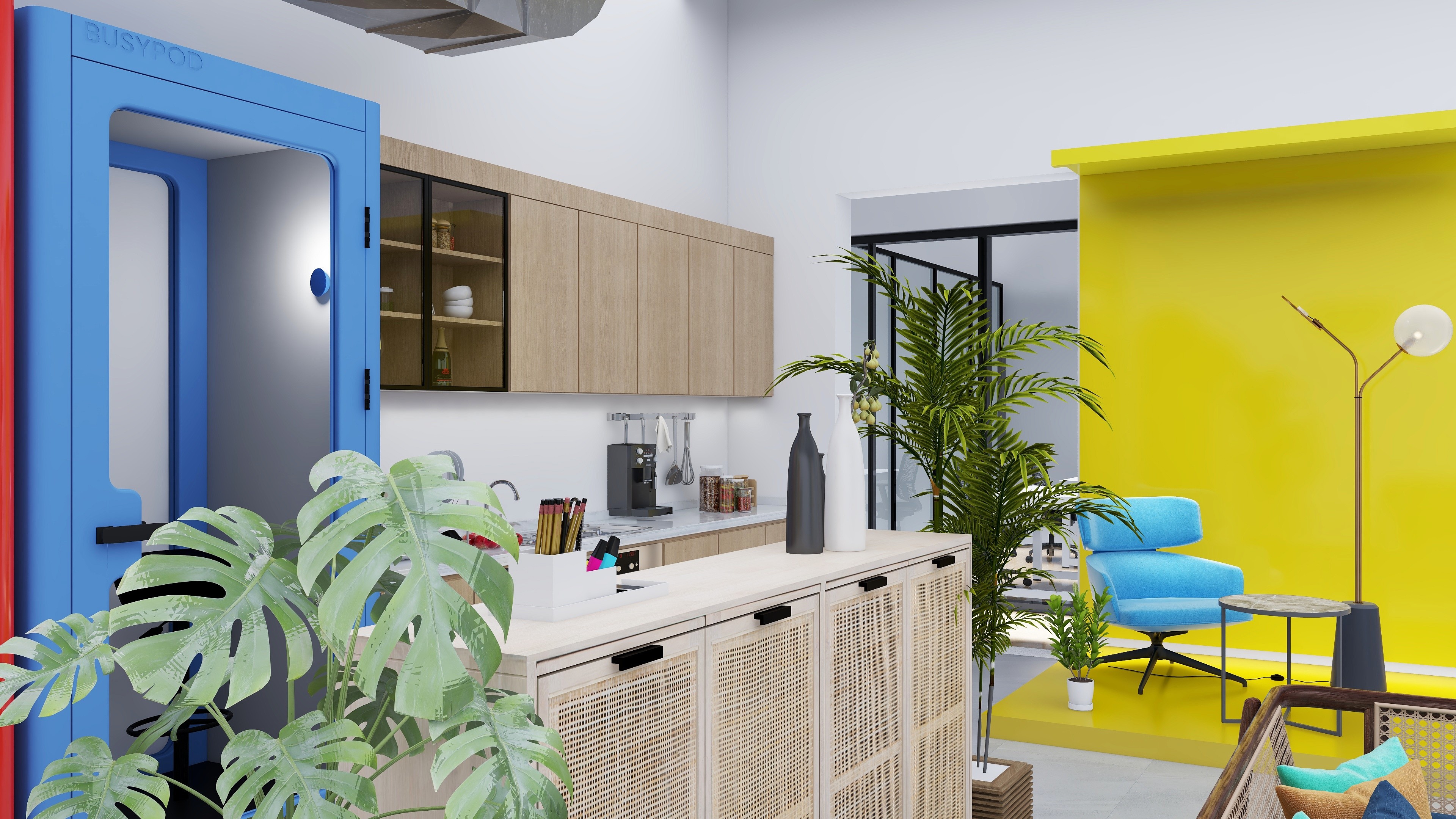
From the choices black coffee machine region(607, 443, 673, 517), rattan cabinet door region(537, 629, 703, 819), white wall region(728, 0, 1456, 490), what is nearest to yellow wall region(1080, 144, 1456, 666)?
white wall region(728, 0, 1456, 490)

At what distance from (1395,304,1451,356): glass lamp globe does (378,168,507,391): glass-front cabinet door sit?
4216 millimetres

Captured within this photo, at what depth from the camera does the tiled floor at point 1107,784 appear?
12.9 ft

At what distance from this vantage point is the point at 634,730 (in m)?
1.86

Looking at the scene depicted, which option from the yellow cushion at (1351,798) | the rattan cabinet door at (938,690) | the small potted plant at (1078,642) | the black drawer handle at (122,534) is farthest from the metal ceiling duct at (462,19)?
the small potted plant at (1078,642)

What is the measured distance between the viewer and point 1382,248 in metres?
5.54

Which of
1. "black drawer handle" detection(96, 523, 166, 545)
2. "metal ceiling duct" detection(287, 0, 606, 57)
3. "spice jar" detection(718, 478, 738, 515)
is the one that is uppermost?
"metal ceiling duct" detection(287, 0, 606, 57)

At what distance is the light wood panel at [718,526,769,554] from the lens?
5391mm

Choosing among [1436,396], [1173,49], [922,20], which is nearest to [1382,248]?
[1436,396]

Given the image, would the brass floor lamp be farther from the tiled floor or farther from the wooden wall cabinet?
the wooden wall cabinet

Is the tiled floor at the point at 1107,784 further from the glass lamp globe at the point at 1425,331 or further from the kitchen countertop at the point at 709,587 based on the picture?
the glass lamp globe at the point at 1425,331

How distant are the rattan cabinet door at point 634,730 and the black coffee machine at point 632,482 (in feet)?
11.5

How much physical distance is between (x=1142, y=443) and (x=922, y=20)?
109 inches

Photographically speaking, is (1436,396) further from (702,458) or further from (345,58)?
(345,58)

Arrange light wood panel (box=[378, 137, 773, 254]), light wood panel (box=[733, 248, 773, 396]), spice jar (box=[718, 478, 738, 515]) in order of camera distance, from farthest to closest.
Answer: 1. light wood panel (box=[733, 248, 773, 396])
2. spice jar (box=[718, 478, 738, 515])
3. light wood panel (box=[378, 137, 773, 254])
